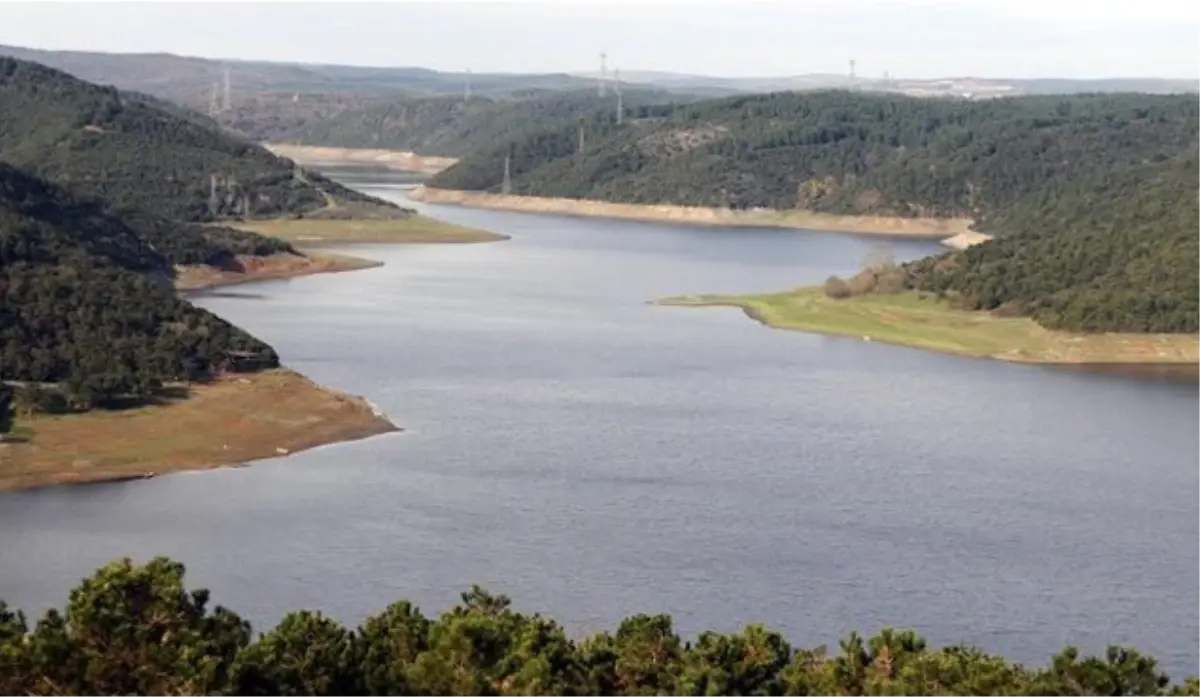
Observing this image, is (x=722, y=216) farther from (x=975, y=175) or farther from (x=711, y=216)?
(x=975, y=175)

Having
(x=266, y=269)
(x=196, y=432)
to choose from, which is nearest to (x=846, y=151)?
(x=266, y=269)

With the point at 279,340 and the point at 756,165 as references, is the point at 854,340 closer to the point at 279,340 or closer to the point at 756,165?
the point at 279,340

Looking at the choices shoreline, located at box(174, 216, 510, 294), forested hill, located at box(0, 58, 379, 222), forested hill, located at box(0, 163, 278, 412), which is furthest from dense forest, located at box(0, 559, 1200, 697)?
forested hill, located at box(0, 58, 379, 222)

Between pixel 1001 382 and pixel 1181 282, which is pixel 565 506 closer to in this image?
pixel 1001 382

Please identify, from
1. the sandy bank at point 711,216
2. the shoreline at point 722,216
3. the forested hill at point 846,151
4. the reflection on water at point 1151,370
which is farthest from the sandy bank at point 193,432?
→ the forested hill at point 846,151

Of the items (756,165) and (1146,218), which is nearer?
(1146,218)

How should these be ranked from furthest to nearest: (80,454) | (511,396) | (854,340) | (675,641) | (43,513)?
(854,340) < (511,396) < (80,454) < (43,513) < (675,641)

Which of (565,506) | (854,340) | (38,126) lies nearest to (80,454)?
(565,506)

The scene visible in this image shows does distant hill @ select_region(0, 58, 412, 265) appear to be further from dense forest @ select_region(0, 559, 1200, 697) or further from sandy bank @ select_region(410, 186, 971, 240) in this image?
dense forest @ select_region(0, 559, 1200, 697)

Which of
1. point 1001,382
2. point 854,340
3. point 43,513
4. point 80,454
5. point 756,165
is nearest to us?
point 43,513
